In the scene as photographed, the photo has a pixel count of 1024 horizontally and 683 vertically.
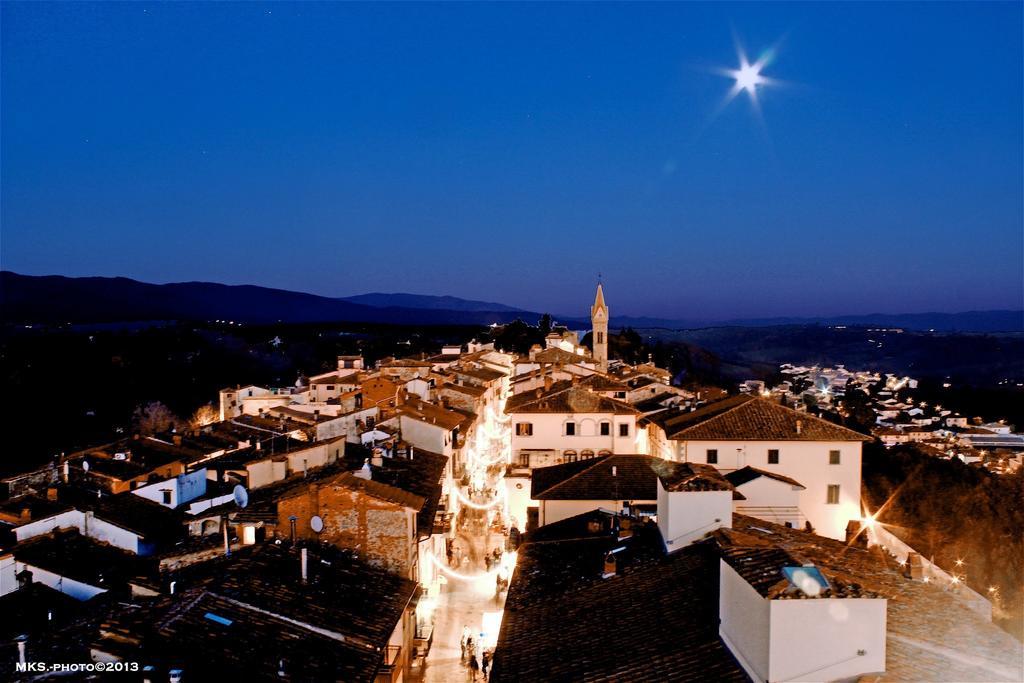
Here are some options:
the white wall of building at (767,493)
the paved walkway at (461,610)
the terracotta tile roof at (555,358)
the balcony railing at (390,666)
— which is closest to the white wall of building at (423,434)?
the paved walkway at (461,610)

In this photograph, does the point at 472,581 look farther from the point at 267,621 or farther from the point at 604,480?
the point at 267,621

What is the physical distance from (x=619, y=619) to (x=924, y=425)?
3650 inches

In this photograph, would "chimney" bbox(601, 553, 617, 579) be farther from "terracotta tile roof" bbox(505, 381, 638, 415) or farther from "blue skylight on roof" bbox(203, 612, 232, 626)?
"terracotta tile roof" bbox(505, 381, 638, 415)

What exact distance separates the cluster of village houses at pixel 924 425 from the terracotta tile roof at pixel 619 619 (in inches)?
1764

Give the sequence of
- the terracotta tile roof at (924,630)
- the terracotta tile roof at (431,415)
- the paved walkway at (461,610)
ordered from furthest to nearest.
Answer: the terracotta tile roof at (431,415) < the paved walkway at (461,610) < the terracotta tile roof at (924,630)

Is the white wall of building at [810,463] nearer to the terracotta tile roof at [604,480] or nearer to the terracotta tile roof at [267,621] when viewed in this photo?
the terracotta tile roof at [604,480]

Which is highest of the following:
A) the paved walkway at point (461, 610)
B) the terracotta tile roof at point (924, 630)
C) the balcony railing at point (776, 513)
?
the terracotta tile roof at point (924, 630)

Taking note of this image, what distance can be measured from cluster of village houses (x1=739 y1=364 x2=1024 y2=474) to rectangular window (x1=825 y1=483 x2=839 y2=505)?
2492 centimetres

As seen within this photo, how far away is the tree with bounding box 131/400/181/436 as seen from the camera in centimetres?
7394

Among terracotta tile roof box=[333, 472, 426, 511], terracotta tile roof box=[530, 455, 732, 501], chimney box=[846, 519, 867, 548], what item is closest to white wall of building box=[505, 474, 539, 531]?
terracotta tile roof box=[530, 455, 732, 501]

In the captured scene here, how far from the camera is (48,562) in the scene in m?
20.3

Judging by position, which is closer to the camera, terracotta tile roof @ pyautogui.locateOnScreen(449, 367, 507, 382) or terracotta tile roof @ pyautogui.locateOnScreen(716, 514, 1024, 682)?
terracotta tile roof @ pyautogui.locateOnScreen(716, 514, 1024, 682)

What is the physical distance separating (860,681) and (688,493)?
563cm

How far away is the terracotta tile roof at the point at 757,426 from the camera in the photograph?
98.2 feet
